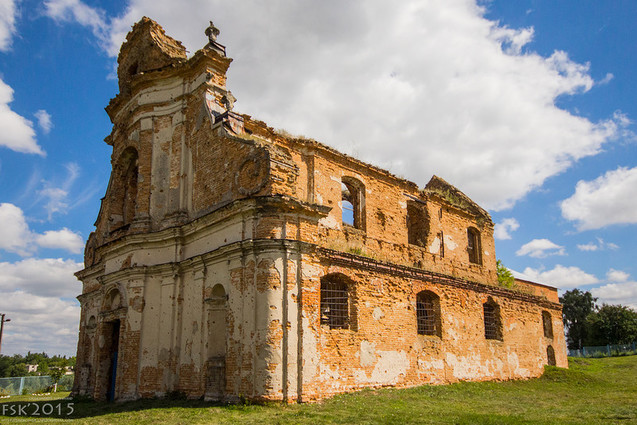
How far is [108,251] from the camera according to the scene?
1452 centimetres

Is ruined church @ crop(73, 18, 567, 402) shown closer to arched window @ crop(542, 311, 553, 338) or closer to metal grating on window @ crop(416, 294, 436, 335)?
metal grating on window @ crop(416, 294, 436, 335)

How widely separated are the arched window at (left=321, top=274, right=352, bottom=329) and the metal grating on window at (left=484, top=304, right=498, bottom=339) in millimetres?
7603

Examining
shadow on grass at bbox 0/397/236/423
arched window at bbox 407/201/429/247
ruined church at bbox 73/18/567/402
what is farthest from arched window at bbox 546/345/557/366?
shadow on grass at bbox 0/397/236/423

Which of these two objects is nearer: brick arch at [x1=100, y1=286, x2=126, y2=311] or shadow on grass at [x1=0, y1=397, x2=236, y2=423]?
shadow on grass at [x1=0, y1=397, x2=236, y2=423]

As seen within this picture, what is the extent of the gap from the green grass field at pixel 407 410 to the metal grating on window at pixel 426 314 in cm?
180

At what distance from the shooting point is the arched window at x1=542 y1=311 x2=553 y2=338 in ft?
70.3

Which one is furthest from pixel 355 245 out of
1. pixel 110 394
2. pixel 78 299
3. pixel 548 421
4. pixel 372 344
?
pixel 78 299

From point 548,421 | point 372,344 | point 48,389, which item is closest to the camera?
point 548,421

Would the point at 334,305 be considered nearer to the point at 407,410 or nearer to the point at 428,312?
the point at 407,410

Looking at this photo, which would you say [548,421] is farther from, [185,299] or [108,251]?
[108,251]

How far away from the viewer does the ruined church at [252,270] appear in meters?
10.6

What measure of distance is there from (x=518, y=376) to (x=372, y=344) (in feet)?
27.5

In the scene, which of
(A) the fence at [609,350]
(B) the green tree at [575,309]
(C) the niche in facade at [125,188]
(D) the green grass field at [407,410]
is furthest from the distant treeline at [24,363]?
(B) the green tree at [575,309]

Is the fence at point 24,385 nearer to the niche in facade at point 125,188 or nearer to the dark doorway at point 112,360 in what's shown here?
the dark doorway at point 112,360
